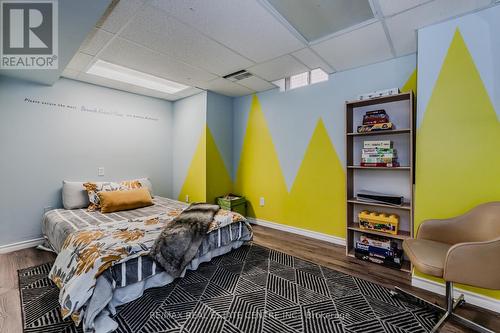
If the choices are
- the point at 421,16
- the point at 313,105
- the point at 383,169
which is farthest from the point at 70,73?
the point at 383,169

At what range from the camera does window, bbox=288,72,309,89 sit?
355cm

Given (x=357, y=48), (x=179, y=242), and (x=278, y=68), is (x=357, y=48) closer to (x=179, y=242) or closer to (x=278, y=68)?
(x=278, y=68)

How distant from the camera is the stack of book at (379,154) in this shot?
257 centimetres

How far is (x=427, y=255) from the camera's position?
5.51 feet

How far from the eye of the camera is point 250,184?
170 inches

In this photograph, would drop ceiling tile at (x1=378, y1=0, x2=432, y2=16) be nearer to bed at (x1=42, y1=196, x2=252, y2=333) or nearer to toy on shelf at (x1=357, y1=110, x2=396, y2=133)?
toy on shelf at (x1=357, y1=110, x2=396, y2=133)

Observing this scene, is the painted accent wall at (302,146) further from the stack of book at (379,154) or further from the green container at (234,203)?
the stack of book at (379,154)

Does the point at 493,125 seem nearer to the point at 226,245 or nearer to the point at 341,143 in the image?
the point at 341,143

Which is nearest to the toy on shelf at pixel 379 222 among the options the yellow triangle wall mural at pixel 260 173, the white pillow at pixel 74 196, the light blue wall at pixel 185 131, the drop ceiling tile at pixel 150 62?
the yellow triangle wall mural at pixel 260 173

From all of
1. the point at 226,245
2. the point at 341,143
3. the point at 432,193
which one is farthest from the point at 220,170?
the point at 432,193

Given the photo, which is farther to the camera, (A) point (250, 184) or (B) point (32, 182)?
(A) point (250, 184)

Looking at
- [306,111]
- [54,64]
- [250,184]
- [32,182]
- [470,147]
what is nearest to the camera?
[470,147]

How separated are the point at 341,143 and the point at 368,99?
712 millimetres

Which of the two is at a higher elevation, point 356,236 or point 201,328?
point 356,236
